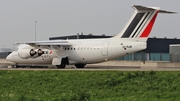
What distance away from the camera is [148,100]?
20.4 meters

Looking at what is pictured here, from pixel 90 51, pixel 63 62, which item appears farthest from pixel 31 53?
pixel 90 51

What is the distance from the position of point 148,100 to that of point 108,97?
→ 292 centimetres

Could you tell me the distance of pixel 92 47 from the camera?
4219cm

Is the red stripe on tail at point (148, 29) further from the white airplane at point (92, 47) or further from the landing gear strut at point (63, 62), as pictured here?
the landing gear strut at point (63, 62)

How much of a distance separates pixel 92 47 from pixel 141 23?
6004 millimetres

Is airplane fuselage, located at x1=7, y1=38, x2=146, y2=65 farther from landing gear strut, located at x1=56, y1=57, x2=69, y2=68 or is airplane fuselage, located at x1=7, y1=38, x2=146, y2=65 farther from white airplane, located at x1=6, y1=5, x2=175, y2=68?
landing gear strut, located at x1=56, y1=57, x2=69, y2=68

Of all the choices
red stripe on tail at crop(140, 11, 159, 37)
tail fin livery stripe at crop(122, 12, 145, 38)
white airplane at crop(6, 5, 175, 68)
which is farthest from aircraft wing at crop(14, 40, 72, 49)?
red stripe on tail at crop(140, 11, 159, 37)

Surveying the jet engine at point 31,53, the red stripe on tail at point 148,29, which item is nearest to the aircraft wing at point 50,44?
the jet engine at point 31,53

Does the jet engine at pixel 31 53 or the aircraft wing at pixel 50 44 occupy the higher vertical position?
the aircraft wing at pixel 50 44

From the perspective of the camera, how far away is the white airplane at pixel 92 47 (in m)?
39.4

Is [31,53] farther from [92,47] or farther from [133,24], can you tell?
[133,24]

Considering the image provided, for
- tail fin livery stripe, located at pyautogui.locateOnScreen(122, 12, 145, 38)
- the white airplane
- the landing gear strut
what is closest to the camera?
the white airplane

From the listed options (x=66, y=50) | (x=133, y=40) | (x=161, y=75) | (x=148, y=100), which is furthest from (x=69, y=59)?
(x=148, y=100)

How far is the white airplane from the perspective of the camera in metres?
39.4
